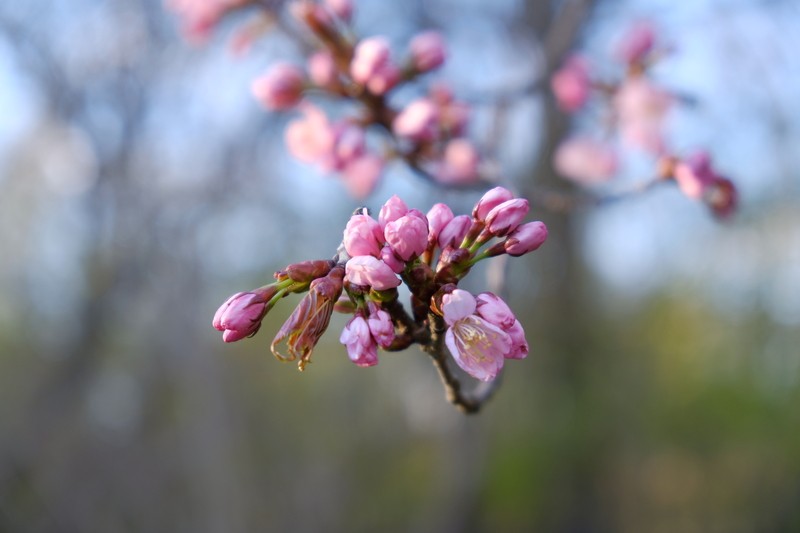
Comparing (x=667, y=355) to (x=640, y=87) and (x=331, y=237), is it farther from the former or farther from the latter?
(x=640, y=87)

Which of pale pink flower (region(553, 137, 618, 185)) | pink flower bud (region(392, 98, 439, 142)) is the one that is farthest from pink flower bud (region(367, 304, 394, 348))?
pale pink flower (region(553, 137, 618, 185))

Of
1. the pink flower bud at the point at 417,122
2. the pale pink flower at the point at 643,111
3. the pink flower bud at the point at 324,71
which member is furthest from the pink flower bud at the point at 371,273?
the pale pink flower at the point at 643,111

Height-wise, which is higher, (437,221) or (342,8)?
(342,8)

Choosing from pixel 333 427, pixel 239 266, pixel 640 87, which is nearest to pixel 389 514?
pixel 333 427

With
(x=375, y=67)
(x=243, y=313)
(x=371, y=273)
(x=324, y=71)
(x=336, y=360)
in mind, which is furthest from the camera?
(x=336, y=360)

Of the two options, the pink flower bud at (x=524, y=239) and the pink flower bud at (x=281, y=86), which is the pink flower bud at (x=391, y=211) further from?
the pink flower bud at (x=281, y=86)

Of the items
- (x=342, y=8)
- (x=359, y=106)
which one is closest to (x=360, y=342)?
(x=359, y=106)

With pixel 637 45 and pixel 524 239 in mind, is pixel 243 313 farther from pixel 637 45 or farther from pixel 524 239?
pixel 637 45
